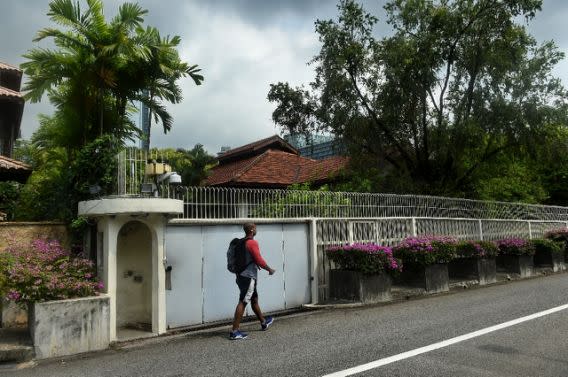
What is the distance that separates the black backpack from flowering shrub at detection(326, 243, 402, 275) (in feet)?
10.9

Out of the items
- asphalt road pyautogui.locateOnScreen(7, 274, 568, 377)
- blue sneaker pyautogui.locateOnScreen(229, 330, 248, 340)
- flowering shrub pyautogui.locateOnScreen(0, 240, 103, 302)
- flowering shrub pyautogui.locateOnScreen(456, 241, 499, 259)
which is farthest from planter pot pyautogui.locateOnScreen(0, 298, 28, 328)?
flowering shrub pyautogui.locateOnScreen(456, 241, 499, 259)

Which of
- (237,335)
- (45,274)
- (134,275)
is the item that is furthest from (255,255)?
(45,274)

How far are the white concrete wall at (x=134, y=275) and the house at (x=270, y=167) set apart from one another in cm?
1038

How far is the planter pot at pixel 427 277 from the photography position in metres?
11.7

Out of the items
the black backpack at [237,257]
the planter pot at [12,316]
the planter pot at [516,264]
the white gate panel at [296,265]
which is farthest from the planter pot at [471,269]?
the planter pot at [12,316]

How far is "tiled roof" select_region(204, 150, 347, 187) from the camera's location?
20202mm

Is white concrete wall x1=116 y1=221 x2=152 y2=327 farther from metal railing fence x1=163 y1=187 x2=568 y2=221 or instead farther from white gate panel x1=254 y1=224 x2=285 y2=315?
white gate panel x1=254 y1=224 x2=285 y2=315

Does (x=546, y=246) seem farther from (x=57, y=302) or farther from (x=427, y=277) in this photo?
(x=57, y=302)

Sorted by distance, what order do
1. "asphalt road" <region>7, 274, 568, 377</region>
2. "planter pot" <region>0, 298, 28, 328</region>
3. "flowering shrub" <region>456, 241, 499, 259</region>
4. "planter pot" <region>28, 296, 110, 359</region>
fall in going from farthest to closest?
"flowering shrub" <region>456, 241, 499, 259</region>, "planter pot" <region>0, 298, 28, 328</region>, "planter pot" <region>28, 296, 110, 359</region>, "asphalt road" <region>7, 274, 568, 377</region>

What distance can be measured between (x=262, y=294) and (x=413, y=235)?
5.02 metres

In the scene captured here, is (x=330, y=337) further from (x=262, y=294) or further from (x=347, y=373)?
(x=262, y=294)

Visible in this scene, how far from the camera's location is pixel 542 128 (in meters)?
15.9

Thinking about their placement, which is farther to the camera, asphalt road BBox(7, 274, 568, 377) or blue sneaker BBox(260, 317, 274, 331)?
blue sneaker BBox(260, 317, 274, 331)

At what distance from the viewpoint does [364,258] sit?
33.1 feet
